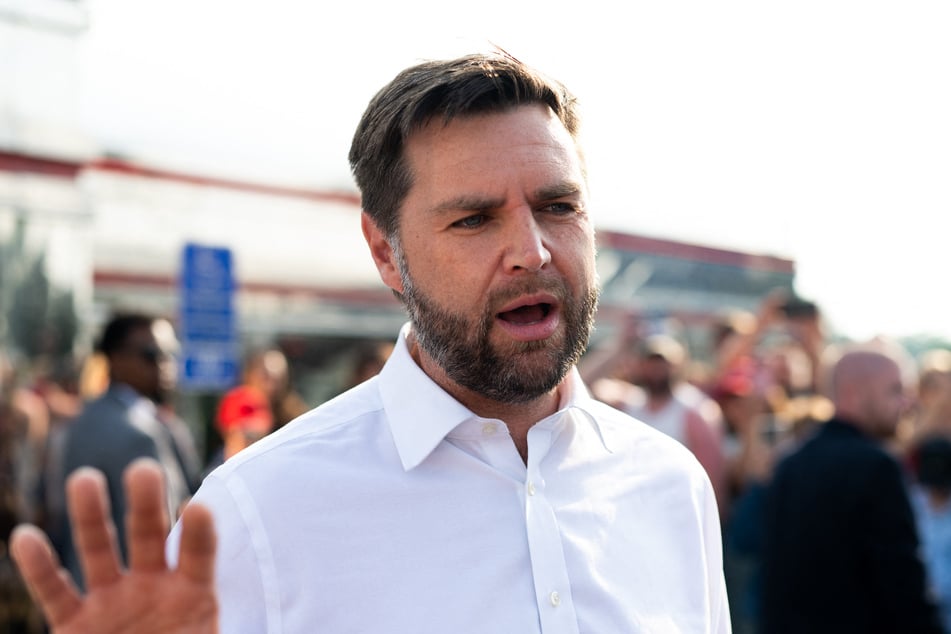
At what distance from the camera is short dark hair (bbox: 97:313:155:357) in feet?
17.0

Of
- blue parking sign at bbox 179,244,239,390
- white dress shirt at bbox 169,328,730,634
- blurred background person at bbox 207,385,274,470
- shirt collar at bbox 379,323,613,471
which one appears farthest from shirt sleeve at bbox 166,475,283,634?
blue parking sign at bbox 179,244,239,390

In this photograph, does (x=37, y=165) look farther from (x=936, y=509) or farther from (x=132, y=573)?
(x=132, y=573)

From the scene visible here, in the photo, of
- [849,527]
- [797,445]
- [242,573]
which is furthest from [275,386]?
[242,573]

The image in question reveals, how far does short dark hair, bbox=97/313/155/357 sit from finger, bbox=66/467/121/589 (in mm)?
Result: 4139

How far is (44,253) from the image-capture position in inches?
361

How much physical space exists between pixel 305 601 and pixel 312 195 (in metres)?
10.7

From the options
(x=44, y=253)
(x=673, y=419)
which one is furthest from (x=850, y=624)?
(x=44, y=253)

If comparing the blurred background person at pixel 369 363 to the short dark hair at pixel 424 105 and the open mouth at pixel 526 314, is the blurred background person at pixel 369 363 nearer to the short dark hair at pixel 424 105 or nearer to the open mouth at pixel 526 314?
the short dark hair at pixel 424 105

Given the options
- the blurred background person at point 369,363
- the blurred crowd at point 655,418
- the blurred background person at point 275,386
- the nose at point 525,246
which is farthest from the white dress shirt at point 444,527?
the blurred background person at point 275,386

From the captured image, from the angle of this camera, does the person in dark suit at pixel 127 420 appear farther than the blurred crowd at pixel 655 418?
No

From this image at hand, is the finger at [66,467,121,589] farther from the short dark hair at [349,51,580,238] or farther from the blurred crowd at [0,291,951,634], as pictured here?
the blurred crowd at [0,291,951,634]

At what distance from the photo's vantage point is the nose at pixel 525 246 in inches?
69.2

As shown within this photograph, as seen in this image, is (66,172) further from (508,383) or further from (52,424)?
(508,383)

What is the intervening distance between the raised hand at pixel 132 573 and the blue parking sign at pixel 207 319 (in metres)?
5.65
